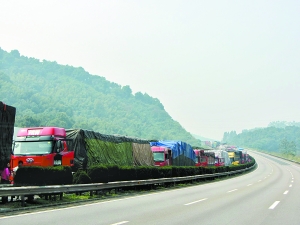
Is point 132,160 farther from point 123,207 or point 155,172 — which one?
point 123,207

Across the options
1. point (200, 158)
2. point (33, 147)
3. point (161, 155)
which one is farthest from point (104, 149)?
point (200, 158)

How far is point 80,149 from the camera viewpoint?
2230 cm

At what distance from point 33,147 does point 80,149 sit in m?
3.35

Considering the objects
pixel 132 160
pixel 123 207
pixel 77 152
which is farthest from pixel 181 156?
pixel 123 207

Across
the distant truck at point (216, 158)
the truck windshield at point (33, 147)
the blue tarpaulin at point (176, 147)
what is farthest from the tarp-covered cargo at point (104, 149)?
the distant truck at point (216, 158)

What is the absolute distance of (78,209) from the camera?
12.8 meters

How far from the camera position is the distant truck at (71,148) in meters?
19.2

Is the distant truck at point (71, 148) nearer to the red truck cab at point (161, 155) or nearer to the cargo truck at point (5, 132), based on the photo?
the red truck cab at point (161, 155)

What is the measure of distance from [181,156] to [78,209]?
82.1ft

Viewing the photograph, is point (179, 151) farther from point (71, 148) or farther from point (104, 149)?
point (71, 148)

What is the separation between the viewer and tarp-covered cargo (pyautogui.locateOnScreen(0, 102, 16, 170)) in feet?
45.5

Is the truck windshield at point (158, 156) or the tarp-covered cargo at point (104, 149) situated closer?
the tarp-covered cargo at point (104, 149)

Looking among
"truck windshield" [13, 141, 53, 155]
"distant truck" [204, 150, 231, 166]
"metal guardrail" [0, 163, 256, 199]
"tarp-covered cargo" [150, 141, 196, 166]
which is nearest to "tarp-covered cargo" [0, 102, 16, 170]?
"metal guardrail" [0, 163, 256, 199]

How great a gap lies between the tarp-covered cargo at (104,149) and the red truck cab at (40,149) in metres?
0.87
